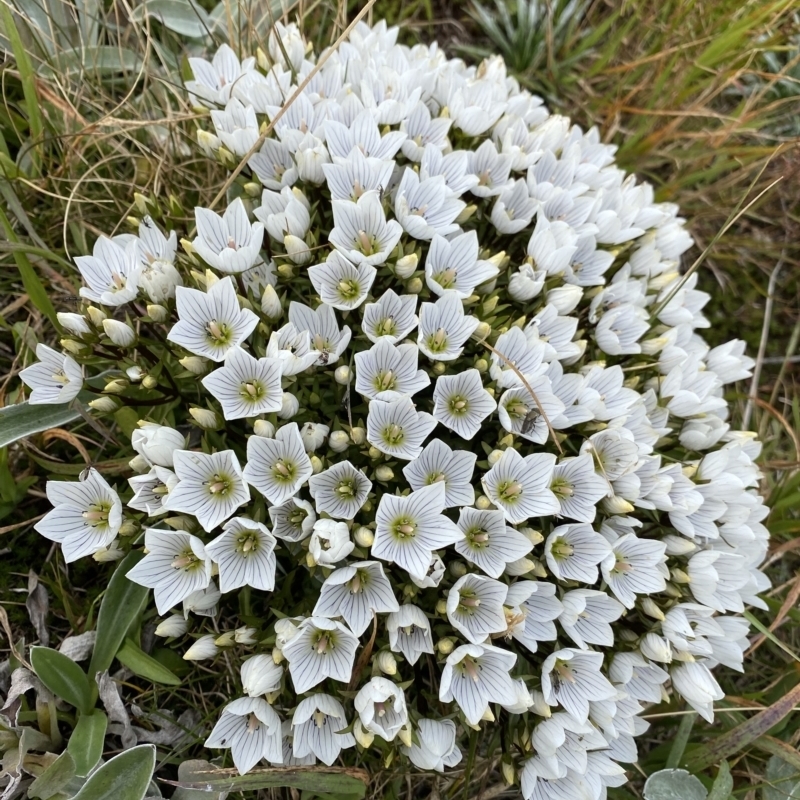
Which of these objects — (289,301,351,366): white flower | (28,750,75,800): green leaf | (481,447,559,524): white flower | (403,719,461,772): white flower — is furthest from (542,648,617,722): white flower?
(28,750,75,800): green leaf

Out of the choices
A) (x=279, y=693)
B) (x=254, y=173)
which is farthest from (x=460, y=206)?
(x=279, y=693)

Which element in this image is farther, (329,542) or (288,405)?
(288,405)

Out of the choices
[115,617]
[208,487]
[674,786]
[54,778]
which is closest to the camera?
[208,487]

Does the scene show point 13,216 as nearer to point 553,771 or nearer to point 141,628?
point 141,628

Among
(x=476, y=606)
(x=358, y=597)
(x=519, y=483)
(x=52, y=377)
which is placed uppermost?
(x=519, y=483)

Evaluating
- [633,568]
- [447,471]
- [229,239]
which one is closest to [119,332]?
[229,239]

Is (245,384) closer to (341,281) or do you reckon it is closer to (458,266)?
(341,281)

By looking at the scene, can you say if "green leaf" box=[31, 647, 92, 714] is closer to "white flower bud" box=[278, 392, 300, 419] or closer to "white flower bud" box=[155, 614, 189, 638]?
"white flower bud" box=[155, 614, 189, 638]

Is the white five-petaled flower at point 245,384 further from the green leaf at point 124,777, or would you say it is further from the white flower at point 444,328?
the green leaf at point 124,777
